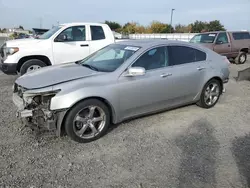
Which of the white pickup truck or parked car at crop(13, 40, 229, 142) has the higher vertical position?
the white pickup truck

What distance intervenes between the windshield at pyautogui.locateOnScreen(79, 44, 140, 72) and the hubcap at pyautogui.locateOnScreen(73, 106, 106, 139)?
78 cm

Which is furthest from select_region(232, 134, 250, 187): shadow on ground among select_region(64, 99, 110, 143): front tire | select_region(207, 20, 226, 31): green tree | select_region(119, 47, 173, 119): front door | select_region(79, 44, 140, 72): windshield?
select_region(207, 20, 226, 31): green tree

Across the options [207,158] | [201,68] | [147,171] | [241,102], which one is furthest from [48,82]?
[241,102]

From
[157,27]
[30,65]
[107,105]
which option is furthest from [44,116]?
[157,27]

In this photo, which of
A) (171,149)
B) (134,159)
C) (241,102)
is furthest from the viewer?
→ (241,102)

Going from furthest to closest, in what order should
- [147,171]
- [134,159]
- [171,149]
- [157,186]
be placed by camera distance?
1. [171,149]
2. [134,159]
3. [147,171]
4. [157,186]

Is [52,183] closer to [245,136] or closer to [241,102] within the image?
[245,136]

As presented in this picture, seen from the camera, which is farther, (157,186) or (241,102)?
(241,102)

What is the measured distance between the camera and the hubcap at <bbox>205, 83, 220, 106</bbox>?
554cm

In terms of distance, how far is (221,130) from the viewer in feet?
14.9

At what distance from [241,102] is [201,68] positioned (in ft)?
6.23

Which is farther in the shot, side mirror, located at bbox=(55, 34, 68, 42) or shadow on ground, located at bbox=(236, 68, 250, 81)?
shadow on ground, located at bbox=(236, 68, 250, 81)

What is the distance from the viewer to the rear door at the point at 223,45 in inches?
489

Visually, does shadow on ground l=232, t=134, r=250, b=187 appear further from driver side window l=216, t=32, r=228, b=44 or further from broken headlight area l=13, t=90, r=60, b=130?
driver side window l=216, t=32, r=228, b=44
